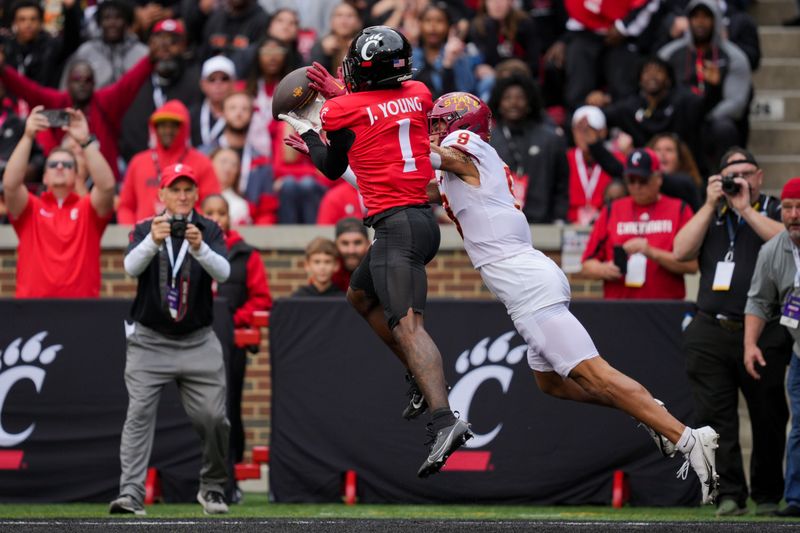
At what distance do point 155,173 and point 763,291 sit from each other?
5.31 m

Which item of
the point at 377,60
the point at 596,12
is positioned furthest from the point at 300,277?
the point at 377,60

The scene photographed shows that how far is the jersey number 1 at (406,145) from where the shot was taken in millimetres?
7758

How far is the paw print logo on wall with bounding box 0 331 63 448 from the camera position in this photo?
35.3 feet

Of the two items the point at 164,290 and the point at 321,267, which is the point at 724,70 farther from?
the point at 164,290

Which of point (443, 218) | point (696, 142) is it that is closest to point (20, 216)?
point (443, 218)

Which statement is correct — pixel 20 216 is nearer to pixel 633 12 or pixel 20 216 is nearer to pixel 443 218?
pixel 443 218

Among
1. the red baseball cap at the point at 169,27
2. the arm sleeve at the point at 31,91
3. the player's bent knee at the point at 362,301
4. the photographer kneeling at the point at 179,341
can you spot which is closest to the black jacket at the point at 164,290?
the photographer kneeling at the point at 179,341

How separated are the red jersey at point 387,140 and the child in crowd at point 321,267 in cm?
→ 344

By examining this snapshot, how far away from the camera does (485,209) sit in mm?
8039

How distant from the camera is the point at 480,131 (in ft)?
26.9

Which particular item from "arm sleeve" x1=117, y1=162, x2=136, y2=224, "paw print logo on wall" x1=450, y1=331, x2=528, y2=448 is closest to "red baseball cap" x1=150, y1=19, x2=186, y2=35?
"arm sleeve" x1=117, y1=162, x2=136, y2=224

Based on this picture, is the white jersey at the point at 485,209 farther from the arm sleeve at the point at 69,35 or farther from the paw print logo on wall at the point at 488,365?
the arm sleeve at the point at 69,35

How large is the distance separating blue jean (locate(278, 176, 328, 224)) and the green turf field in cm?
318

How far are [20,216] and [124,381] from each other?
1.55 meters
